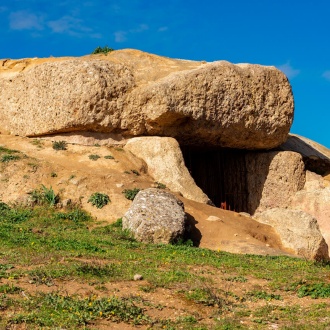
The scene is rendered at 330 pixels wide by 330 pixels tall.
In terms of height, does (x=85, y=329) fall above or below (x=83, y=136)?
below

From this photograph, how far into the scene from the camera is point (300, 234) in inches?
679

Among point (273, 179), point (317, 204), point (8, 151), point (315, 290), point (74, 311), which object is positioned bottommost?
point (74, 311)

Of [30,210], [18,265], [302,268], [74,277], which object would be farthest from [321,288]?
[30,210]

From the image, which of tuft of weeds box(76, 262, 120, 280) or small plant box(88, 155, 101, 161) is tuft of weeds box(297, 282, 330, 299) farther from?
small plant box(88, 155, 101, 161)

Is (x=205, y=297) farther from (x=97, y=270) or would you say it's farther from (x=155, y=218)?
(x=155, y=218)

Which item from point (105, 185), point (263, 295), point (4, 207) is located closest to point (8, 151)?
point (4, 207)

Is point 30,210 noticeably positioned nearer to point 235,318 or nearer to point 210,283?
point 210,283

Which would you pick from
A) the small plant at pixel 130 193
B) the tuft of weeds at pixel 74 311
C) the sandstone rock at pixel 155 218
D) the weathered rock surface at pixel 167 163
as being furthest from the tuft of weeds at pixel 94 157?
the tuft of weeds at pixel 74 311

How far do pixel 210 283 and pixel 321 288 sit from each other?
1805 mm

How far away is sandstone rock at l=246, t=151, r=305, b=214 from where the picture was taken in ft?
76.5

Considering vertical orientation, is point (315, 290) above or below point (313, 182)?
below

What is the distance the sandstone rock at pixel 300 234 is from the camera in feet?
55.6

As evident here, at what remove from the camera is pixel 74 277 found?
9.58 m

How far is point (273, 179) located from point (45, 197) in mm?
10143
